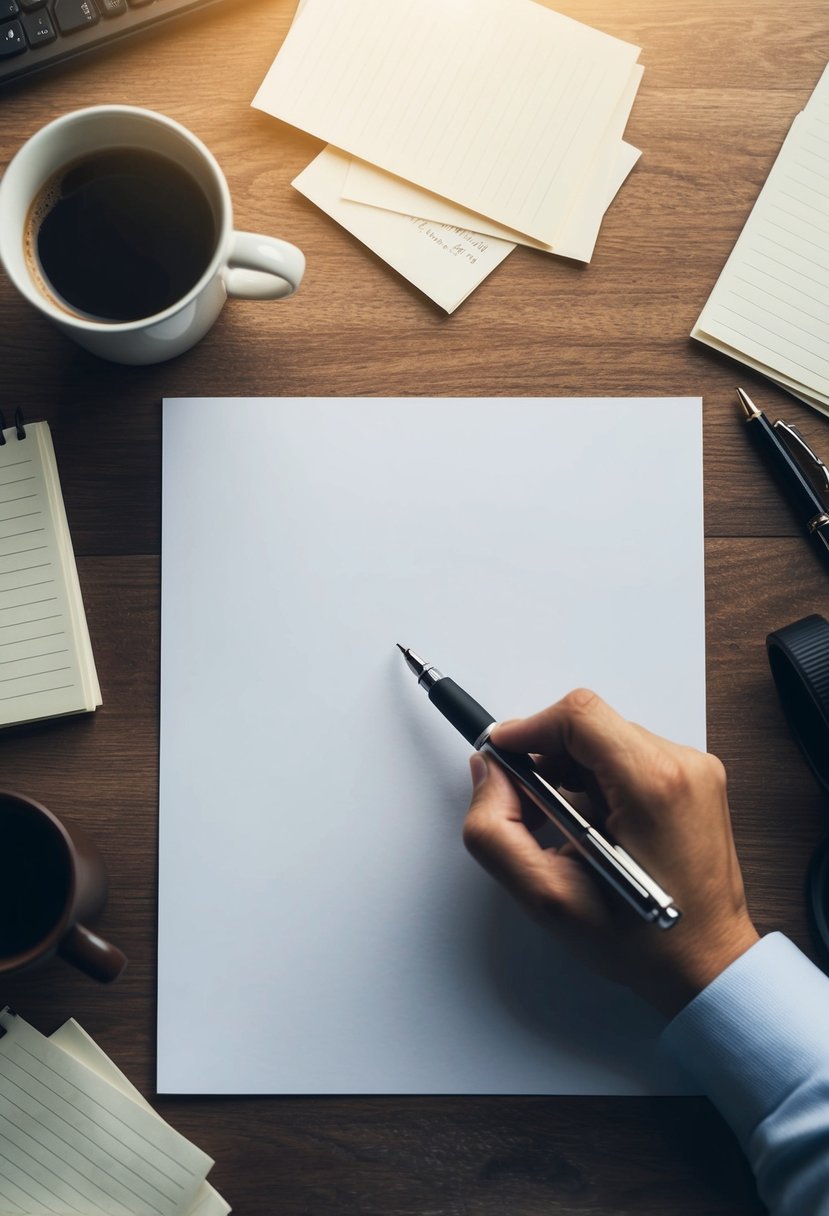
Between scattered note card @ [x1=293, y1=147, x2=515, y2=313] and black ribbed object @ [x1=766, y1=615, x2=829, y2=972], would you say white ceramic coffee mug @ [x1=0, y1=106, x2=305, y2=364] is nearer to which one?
scattered note card @ [x1=293, y1=147, x2=515, y2=313]

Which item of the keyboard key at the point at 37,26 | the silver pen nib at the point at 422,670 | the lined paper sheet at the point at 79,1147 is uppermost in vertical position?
the keyboard key at the point at 37,26

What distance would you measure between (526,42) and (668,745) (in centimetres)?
54

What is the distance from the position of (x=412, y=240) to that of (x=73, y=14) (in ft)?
0.96

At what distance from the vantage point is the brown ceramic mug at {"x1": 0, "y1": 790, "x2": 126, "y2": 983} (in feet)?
2.02

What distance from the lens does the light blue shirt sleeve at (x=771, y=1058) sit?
2.08ft

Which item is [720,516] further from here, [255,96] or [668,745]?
[255,96]

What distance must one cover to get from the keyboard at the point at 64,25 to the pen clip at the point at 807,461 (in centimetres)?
55

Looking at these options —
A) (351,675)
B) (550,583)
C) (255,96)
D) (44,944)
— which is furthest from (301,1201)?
(255,96)

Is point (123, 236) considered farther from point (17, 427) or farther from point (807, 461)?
point (807, 461)

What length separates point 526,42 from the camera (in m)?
0.74

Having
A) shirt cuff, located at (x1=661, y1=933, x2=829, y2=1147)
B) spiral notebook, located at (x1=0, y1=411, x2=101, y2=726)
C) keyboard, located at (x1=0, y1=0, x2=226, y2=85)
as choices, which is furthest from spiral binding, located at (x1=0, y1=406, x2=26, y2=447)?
shirt cuff, located at (x1=661, y1=933, x2=829, y2=1147)

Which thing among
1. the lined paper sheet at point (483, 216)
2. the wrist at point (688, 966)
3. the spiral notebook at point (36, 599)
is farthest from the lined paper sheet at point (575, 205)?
the wrist at point (688, 966)

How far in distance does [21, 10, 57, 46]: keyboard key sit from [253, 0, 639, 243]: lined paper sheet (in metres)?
0.16

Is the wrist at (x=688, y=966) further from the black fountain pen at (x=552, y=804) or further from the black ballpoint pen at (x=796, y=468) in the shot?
the black ballpoint pen at (x=796, y=468)
